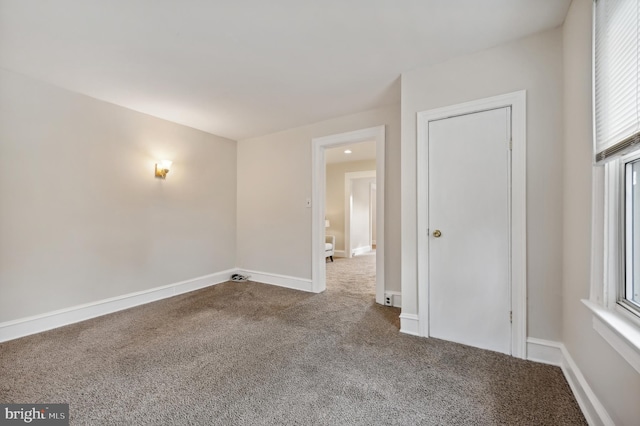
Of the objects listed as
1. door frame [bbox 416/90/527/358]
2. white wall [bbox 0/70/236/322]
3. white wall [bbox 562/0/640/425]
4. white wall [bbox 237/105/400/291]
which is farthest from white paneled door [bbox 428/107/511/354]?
white wall [bbox 0/70/236/322]

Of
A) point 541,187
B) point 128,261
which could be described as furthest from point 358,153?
point 128,261

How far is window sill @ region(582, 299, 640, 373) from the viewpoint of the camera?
104 cm

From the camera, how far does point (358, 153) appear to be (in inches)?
228

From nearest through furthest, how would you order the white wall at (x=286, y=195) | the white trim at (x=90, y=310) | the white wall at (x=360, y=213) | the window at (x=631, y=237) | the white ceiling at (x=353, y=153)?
1. the window at (x=631, y=237)
2. the white trim at (x=90, y=310)
3. the white wall at (x=286, y=195)
4. the white ceiling at (x=353, y=153)
5. the white wall at (x=360, y=213)

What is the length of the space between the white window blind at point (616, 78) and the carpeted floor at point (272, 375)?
144cm

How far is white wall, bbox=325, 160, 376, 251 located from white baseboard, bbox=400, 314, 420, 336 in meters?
4.46

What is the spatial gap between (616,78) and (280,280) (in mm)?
3949

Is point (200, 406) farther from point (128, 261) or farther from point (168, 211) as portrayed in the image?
point (168, 211)

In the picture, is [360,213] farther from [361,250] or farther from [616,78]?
[616,78]

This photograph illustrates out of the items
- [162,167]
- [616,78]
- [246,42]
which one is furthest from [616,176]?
[162,167]

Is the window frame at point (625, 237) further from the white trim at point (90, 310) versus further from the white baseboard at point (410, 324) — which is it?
the white trim at point (90, 310)

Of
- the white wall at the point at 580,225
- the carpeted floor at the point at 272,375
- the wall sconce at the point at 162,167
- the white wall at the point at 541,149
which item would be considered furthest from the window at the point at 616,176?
the wall sconce at the point at 162,167

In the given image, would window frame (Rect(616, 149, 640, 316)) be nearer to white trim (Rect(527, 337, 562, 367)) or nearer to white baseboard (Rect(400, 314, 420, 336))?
white trim (Rect(527, 337, 562, 367))

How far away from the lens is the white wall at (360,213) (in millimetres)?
7367
